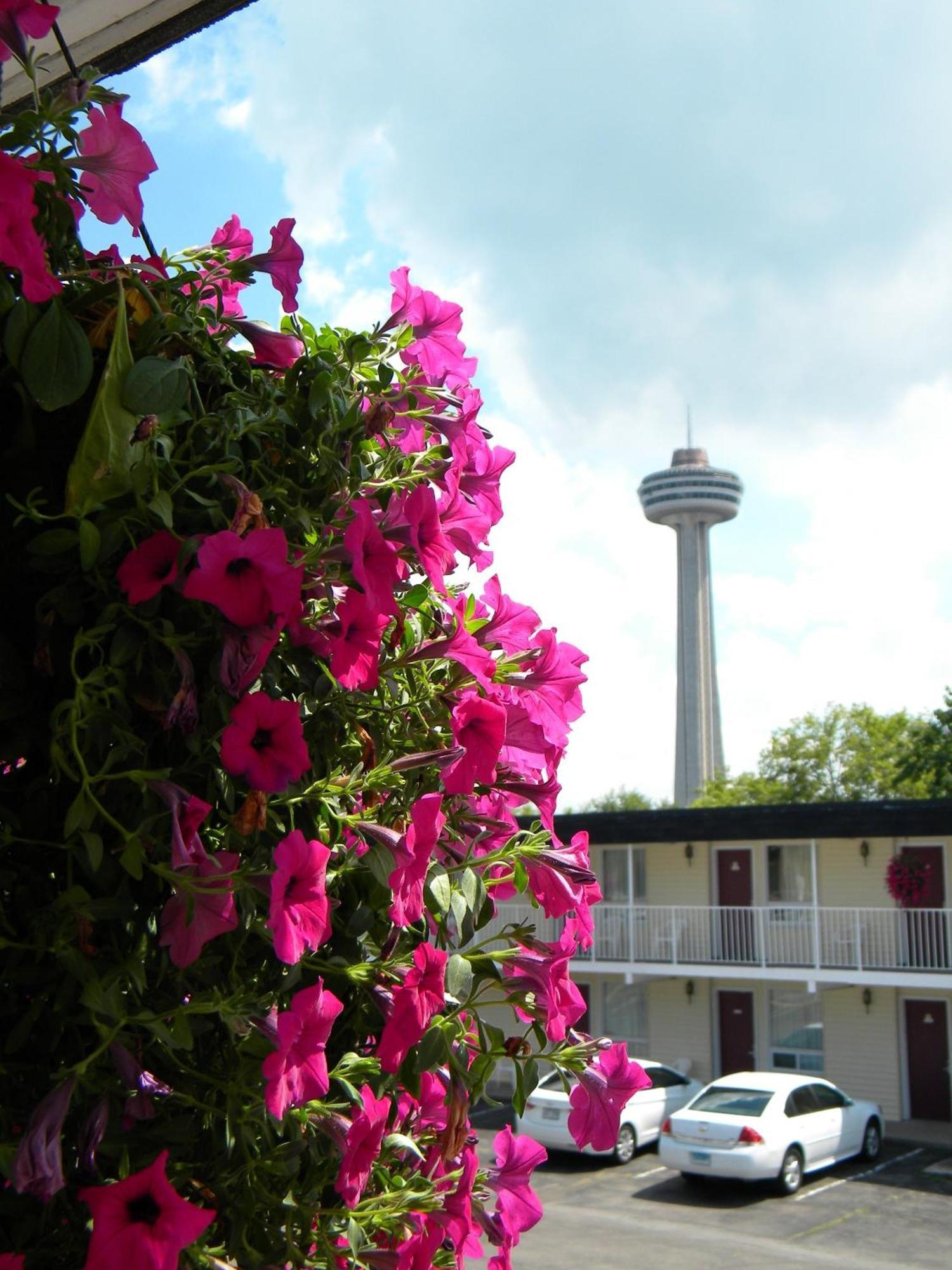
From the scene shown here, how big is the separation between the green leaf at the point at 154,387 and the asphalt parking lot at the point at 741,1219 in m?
13.2

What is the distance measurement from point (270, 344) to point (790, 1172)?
17336 mm

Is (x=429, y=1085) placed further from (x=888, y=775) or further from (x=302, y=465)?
(x=888, y=775)

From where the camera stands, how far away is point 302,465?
1183mm

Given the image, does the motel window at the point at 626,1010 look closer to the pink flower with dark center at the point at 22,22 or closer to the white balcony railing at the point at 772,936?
the white balcony railing at the point at 772,936

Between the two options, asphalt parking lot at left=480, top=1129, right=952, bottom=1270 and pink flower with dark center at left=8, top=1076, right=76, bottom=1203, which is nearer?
pink flower with dark center at left=8, top=1076, right=76, bottom=1203

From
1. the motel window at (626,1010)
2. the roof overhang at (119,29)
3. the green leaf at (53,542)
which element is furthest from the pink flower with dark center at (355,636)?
the motel window at (626,1010)

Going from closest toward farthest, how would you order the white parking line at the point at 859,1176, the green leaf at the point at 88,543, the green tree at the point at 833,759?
the green leaf at the point at 88,543, the white parking line at the point at 859,1176, the green tree at the point at 833,759

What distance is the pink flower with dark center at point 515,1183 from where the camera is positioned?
54.5 inches

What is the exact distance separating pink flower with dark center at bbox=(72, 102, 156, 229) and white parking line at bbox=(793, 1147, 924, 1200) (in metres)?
17.4

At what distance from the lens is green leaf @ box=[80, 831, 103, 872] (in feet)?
3.03

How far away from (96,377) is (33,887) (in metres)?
0.43

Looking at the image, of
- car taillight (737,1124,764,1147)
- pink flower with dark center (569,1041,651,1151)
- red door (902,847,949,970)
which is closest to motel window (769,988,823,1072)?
red door (902,847,949,970)

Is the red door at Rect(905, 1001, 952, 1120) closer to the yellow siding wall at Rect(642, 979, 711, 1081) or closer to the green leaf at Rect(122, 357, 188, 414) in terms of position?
the yellow siding wall at Rect(642, 979, 711, 1081)

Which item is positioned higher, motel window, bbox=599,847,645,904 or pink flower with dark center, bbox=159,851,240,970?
motel window, bbox=599,847,645,904
